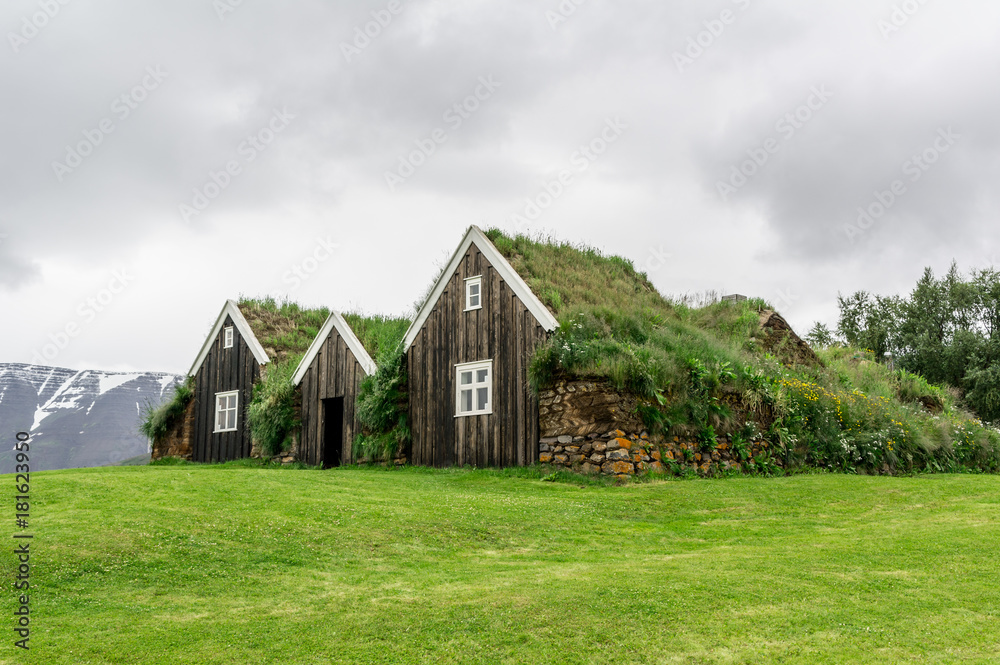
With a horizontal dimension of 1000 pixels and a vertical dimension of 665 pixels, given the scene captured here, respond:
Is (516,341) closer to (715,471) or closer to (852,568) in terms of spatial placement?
(715,471)

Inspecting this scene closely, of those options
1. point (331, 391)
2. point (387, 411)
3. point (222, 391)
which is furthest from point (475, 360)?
point (222, 391)

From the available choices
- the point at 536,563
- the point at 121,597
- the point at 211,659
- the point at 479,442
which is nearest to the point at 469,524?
the point at 536,563

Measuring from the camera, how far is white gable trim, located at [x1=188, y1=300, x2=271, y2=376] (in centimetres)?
2948

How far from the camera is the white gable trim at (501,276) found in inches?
821

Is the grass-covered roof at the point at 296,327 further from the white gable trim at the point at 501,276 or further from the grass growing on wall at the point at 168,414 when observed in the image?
the grass growing on wall at the point at 168,414

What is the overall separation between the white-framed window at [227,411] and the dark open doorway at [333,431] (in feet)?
15.0

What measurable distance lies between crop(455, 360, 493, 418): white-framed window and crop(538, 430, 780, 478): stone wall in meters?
2.51

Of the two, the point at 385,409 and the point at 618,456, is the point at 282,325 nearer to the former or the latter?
the point at 385,409

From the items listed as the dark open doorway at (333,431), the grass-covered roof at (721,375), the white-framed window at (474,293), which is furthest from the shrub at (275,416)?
the grass-covered roof at (721,375)

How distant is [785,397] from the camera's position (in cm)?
2208

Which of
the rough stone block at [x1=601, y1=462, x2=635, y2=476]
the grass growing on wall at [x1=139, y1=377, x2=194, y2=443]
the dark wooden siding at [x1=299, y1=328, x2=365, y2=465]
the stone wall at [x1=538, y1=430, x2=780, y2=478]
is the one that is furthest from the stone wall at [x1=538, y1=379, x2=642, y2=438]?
the grass growing on wall at [x1=139, y1=377, x2=194, y2=443]

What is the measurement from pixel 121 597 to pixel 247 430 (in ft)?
68.7

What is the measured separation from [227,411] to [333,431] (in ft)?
17.7

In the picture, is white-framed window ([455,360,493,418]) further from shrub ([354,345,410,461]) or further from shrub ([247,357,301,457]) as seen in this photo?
shrub ([247,357,301,457])
